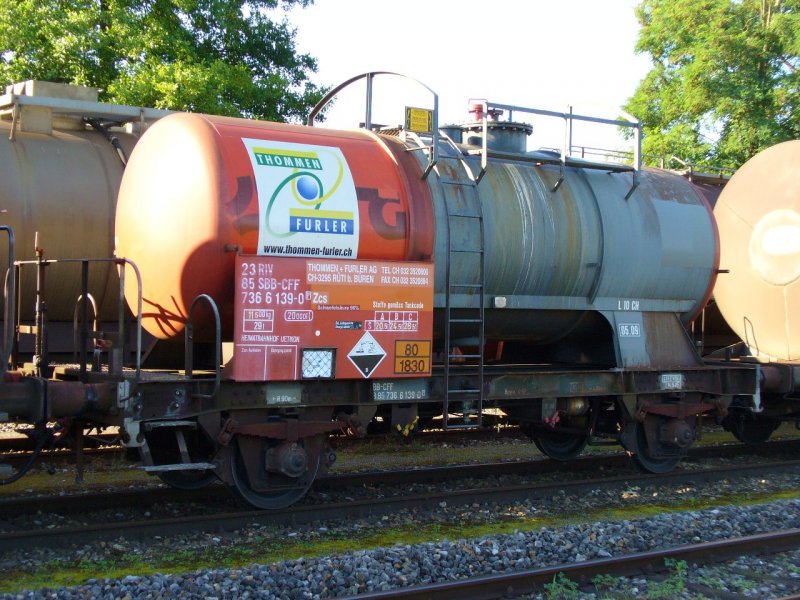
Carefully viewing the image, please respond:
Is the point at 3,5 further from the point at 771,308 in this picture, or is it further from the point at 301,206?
the point at 771,308

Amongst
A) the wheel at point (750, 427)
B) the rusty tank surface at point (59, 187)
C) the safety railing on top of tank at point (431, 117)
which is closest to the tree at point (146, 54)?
the rusty tank surface at point (59, 187)

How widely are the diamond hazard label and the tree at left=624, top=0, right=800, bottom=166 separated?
1692 centimetres

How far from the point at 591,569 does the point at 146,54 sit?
15.9 metres

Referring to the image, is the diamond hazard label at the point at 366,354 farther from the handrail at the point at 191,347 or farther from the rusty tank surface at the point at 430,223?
the handrail at the point at 191,347

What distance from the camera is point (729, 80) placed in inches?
894

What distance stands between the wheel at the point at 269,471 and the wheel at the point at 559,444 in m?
4.15

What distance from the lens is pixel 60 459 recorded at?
440 inches

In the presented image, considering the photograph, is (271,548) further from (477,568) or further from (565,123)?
(565,123)

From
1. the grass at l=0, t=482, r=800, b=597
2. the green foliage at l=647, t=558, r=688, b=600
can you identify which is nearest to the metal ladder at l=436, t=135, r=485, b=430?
the grass at l=0, t=482, r=800, b=597

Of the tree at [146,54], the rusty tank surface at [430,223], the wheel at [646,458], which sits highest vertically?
the tree at [146,54]

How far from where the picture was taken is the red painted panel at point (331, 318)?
26.0ft

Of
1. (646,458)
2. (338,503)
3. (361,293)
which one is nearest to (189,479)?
(338,503)

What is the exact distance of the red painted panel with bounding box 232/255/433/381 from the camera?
312 inches

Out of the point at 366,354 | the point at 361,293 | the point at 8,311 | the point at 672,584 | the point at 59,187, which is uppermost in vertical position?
the point at 59,187
